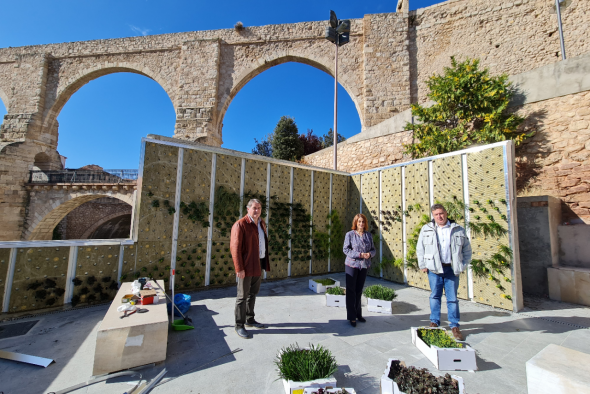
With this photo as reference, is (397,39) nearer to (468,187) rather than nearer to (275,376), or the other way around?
(468,187)

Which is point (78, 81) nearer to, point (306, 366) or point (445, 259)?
point (306, 366)

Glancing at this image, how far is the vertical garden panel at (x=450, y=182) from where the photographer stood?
491cm

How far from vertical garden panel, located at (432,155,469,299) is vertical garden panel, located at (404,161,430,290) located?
0.68ft

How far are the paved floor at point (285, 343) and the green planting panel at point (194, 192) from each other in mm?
1312

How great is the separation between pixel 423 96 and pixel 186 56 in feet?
46.1

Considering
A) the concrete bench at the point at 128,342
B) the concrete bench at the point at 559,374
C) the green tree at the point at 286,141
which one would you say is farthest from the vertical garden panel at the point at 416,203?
the green tree at the point at 286,141

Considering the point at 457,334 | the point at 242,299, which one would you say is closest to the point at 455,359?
the point at 457,334

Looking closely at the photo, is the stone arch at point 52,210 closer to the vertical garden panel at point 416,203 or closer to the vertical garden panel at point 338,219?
the vertical garden panel at point 338,219

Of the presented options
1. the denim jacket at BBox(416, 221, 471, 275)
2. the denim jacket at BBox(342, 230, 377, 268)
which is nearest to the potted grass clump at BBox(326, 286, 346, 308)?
the denim jacket at BBox(342, 230, 377, 268)

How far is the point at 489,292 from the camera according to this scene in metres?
4.50

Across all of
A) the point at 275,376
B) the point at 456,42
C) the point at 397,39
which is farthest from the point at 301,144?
the point at 275,376

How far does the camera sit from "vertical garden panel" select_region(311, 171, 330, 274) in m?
6.85

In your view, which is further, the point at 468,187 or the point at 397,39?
the point at 397,39

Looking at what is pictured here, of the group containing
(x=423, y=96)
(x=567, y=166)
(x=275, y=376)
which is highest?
(x=423, y=96)
